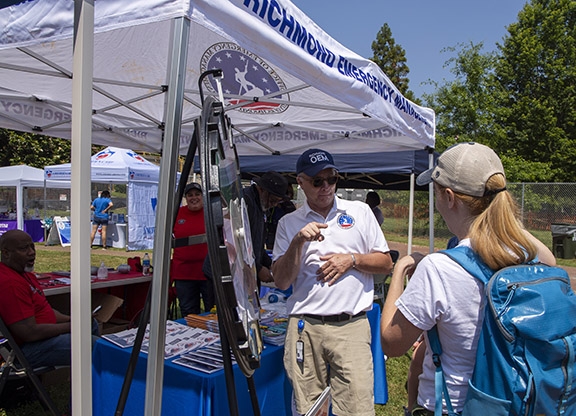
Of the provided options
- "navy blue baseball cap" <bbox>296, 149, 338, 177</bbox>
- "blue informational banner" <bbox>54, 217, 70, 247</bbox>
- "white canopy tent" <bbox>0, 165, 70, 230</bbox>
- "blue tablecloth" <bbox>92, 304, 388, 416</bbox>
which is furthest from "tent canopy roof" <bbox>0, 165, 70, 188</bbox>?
"navy blue baseball cap" <bbox>296, 149, 338, 177</bbox>

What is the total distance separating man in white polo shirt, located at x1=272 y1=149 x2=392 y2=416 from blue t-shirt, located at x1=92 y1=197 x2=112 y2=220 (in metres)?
11.6

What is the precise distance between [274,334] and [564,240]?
1363 centimetres

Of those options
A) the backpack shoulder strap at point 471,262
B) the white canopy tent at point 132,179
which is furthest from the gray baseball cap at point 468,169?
the white canopy tent at point 132,179

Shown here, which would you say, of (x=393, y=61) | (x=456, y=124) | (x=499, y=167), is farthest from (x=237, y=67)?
(x=393, y=61)

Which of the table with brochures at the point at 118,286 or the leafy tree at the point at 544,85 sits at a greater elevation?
the leafy tree at the point at 544,85

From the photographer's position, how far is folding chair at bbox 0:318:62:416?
9.25 feet

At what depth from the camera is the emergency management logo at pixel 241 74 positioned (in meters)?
3.46

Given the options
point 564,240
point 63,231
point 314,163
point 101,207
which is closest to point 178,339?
point 314,163

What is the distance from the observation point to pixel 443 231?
17.2m

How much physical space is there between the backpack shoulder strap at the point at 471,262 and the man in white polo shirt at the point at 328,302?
39.4 inches

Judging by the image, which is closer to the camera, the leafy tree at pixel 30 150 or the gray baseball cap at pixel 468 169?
the gray baseball cap at pixel 468 169

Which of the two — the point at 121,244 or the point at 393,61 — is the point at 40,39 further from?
the point at 393,61

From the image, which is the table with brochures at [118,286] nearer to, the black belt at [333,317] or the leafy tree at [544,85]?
the black belt at [333,317]

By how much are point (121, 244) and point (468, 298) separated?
1344 centimetres
